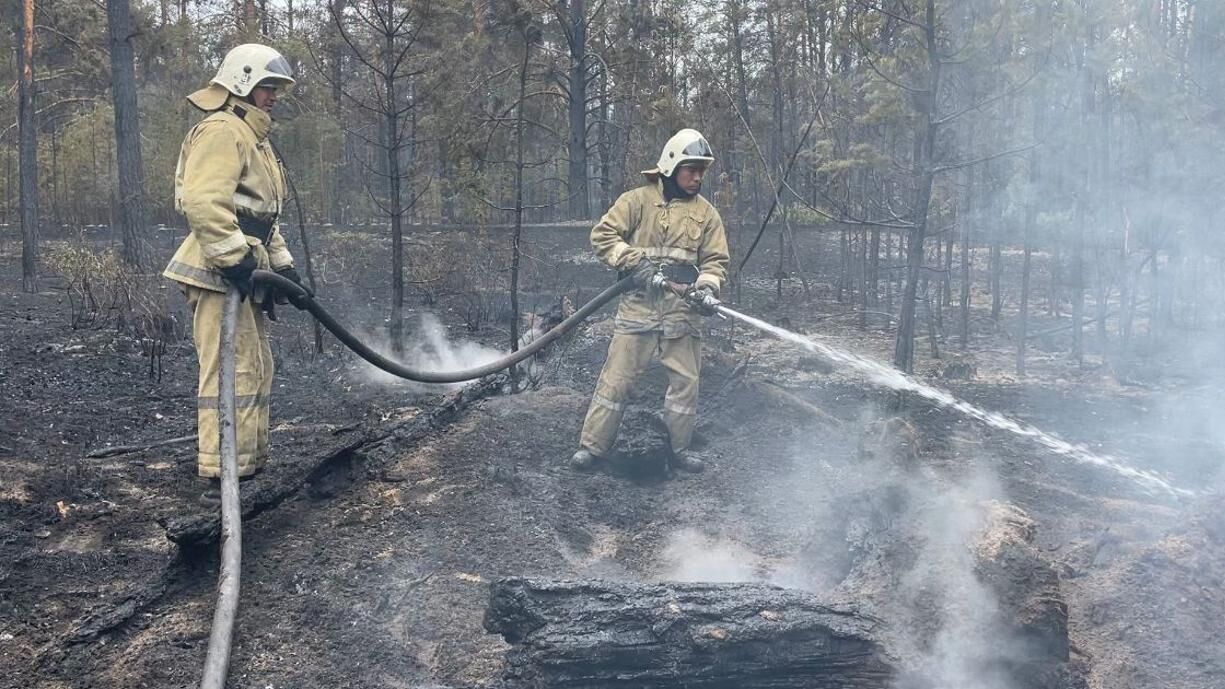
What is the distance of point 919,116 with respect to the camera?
9.88 meters

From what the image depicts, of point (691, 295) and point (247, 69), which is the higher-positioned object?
point (247, 69)

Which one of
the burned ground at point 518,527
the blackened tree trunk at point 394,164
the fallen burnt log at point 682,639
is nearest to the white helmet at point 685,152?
the burned ground at point 518,527

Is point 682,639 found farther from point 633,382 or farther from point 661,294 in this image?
point 661,294

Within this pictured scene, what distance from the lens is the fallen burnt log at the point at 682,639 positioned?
3.24m

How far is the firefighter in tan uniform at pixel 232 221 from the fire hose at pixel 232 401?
5.8 inches

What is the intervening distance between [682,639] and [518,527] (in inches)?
70.6

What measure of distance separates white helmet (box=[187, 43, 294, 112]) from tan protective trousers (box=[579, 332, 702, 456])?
8.39ft

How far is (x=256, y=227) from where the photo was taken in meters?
5.13

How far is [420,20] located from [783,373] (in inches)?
188

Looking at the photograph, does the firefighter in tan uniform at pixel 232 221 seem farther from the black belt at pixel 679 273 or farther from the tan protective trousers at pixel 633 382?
the black belt at pixel 679 273

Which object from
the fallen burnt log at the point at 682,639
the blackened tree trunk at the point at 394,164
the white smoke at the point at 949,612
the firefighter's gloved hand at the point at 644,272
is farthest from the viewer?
the blackened tree trunk at the point at 394,164

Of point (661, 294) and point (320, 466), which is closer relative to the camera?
point (320, 466)

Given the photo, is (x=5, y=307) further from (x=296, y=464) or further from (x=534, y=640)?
(x=534, y=640)

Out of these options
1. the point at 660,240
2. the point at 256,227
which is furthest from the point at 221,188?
the point at 660,240
